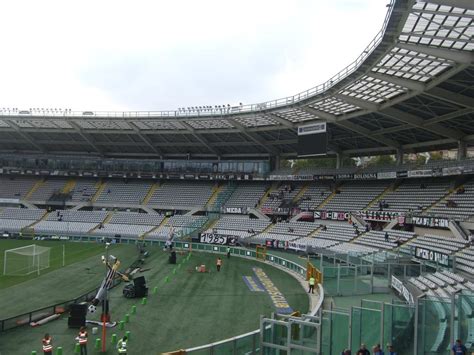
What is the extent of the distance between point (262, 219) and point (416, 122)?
A: 2161 cm

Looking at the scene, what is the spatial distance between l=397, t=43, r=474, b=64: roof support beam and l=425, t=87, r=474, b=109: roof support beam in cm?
632

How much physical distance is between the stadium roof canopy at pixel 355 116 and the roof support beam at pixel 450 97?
66 millimetres

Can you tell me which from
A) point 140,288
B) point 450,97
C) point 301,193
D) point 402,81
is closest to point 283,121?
point 301,193

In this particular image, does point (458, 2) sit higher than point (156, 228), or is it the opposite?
point (458, 2)

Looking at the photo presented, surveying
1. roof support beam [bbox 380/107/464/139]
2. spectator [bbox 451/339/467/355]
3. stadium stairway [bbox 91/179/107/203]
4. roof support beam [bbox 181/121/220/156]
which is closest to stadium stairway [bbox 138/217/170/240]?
roof support beam [bbox 181/121/220/156]

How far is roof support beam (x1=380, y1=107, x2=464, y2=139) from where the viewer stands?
35.1 m

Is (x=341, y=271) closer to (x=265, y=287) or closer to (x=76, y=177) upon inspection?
(x=265, y=287)

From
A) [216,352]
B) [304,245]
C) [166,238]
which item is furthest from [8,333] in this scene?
[166,238]

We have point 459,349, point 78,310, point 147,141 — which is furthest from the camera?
point 147,141

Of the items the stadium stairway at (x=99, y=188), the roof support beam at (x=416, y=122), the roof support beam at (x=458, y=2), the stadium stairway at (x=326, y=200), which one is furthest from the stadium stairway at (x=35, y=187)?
the roof support beam at (x=458, y=2)

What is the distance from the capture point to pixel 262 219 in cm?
5134

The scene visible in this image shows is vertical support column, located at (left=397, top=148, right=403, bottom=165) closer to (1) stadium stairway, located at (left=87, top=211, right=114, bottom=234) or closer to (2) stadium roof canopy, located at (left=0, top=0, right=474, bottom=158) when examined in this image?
(2) stadium roof canopy, located at (left=0, top=0, right=474, bottom=158)

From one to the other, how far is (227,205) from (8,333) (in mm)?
39731

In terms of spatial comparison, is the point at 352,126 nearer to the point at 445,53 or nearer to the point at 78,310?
the point at 445,53
